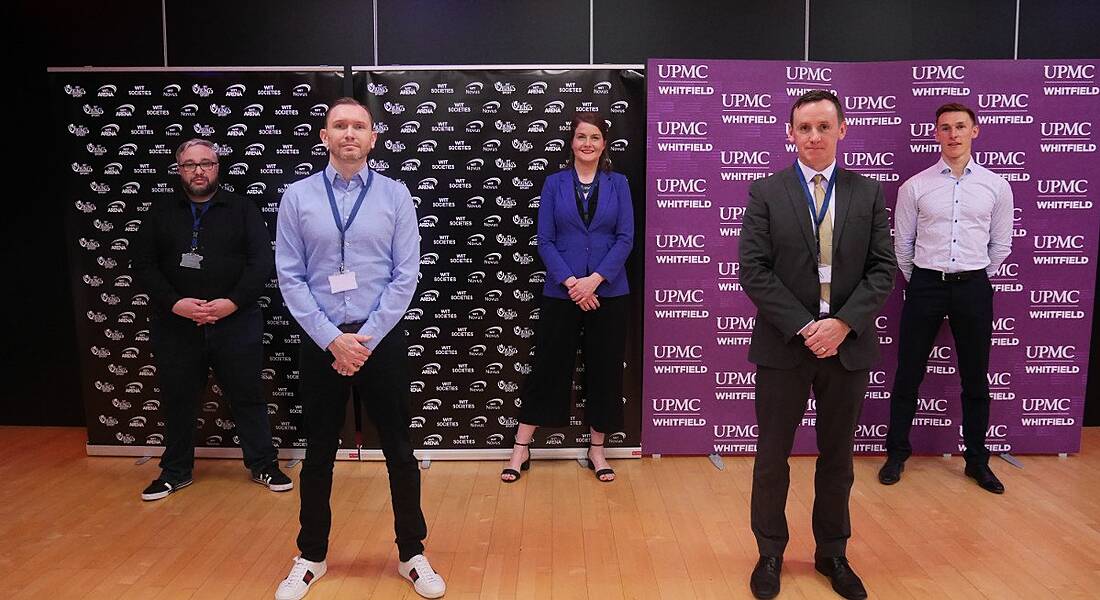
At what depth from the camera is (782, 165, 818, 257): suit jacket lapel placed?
10.2 feet

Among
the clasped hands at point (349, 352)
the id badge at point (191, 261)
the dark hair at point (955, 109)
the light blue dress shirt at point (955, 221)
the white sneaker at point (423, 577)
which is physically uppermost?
the dark hair at point (955, 109)

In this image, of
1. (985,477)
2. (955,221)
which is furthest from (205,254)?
(985,477)

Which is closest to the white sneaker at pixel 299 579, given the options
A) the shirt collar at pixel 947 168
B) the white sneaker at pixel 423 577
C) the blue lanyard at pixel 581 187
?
the white sneaker at pixel 423 577

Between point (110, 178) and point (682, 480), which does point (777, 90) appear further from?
point (110, 178)

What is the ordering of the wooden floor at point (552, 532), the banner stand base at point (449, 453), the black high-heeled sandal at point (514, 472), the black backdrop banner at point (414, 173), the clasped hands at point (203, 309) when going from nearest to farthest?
the wooden floor at point (552, 532), the clasped hands at point (203, 309), the black high-heeled sandal at point (514, 472), the black backdrop banner at point (414, 173), the banner stand base at point (449, 453)

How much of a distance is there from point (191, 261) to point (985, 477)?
464 centimetres

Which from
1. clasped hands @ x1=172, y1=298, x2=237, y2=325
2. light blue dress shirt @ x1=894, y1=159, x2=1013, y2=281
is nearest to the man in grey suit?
light blue dress shirt @ x1=894, y1=159, x2=1013, y2=281

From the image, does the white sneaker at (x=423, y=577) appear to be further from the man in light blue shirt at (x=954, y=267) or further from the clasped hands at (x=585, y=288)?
the man in light blue shirt at (x=954, y=267)

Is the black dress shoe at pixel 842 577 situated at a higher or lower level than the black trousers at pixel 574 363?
lower

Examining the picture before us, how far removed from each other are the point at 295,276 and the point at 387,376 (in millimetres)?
545

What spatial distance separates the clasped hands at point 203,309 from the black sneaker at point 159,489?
0.94 m

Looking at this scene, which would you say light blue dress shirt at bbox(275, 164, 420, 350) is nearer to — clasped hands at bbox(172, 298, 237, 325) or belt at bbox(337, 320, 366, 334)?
belt at bbox(337, 320, 366, 334)

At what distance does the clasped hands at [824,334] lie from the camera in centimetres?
303

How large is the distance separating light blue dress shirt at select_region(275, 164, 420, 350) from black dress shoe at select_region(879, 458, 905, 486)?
305cm
